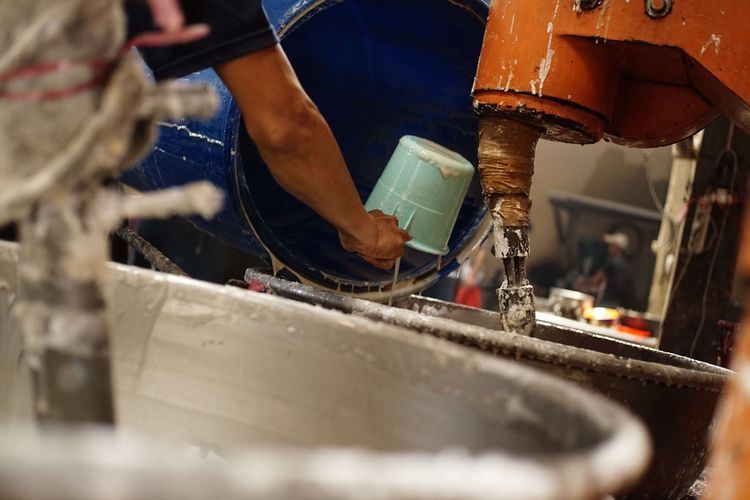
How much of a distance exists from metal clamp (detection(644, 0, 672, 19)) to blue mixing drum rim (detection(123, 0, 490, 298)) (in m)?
0.75

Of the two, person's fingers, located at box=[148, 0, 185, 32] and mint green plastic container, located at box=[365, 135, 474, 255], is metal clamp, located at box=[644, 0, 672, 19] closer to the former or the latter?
mint green plastic container, located at box=[365, 135, 474, 255]

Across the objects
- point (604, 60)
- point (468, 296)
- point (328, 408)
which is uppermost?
point (604, 60)

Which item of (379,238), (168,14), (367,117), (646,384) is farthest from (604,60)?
(168,14)

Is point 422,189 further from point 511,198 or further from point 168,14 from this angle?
point 168,14

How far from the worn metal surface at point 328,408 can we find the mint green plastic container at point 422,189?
1.00 meters

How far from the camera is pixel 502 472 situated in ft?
1.57

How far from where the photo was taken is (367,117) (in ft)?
8.63

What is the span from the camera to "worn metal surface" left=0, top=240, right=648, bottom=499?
446mm

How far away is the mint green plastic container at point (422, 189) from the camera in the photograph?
1.91m

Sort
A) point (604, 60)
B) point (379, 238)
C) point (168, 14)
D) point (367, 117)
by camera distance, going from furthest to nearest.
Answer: point (367, 117)
point (379, 238)
point (604, 60)
point (168, 14)

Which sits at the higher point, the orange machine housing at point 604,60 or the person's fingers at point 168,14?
the orange machine housing at point 604,60

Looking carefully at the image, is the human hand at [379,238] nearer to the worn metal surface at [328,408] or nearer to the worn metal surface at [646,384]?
the worn metal surface at [646,384]

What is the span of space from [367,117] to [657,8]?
1190mm

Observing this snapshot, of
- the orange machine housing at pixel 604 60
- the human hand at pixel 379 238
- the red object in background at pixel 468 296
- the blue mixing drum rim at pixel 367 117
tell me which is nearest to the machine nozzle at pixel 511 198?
the orange machine housing at pixel 604 60
